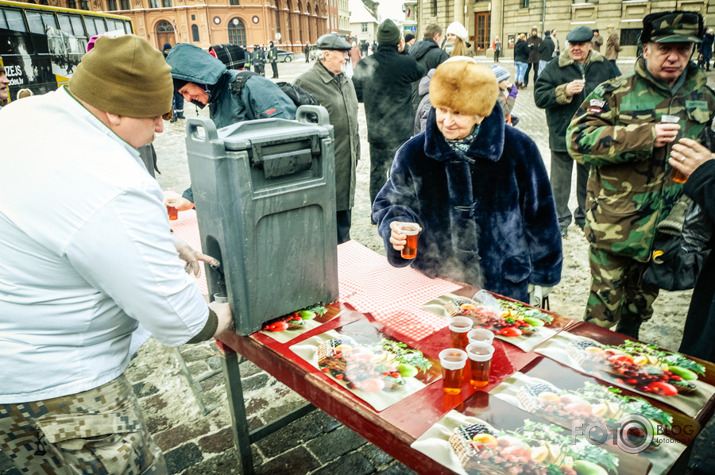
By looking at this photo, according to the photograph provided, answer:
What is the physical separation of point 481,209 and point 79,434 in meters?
1.86

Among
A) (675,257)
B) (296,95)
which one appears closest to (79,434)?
(675,257)

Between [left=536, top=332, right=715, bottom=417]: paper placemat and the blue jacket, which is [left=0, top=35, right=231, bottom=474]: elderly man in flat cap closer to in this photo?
[left=536, top=332, right=715, bottom=417]: paper placemat

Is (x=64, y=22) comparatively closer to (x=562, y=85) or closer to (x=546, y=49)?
(x=562, y=85)

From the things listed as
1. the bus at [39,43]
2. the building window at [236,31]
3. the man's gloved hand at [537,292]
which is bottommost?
the man's gloved hand at [537,292]

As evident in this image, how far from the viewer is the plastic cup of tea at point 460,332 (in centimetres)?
165

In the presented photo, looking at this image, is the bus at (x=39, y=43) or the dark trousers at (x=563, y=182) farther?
the bus at (x=39, y=43)

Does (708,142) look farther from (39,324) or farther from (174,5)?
(174,5)

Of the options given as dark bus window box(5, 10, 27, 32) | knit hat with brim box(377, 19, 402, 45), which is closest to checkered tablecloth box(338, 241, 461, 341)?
knit hat with brim box(377, 19, 402, 45)

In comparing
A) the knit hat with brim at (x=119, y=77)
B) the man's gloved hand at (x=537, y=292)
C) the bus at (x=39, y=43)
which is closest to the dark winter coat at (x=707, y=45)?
the bus at (x=39, y=43)

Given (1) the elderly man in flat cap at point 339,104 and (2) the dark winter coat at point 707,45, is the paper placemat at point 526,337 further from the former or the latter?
(2) the dark winter coat at point 707,45

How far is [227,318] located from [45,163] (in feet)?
2.62

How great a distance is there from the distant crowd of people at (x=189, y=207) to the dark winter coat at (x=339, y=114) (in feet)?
4.35

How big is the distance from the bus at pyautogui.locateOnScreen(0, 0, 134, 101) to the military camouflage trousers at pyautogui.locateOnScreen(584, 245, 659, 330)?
39.2ft

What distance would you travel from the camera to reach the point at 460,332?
1641mm
